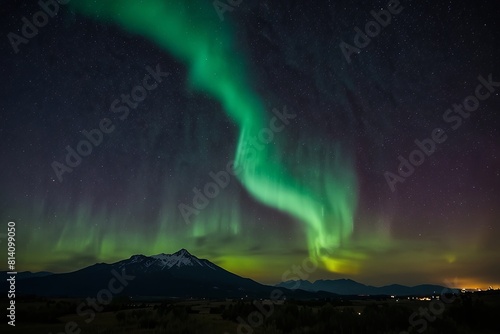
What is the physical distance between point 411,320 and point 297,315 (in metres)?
5.68

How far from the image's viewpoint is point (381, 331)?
1411cm

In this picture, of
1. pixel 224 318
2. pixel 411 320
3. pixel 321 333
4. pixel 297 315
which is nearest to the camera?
pixel 321 333

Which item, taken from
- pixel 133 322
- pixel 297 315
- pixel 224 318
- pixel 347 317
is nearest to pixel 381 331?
pixel 347 317

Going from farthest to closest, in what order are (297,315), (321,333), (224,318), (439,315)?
(224,318)
(297,315)
(439,315)
(321,333)

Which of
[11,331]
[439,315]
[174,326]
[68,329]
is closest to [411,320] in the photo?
[439,315]

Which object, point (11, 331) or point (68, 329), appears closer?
point (11, 331)

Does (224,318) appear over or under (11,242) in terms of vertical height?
under

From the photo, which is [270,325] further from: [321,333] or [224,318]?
[224,318]

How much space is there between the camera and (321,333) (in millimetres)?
14055

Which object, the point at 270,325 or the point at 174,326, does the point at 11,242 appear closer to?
the point at 174,326

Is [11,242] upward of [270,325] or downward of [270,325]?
upward

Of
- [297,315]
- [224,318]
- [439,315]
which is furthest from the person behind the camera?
[224,318]

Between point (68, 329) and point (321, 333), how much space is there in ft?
39.7

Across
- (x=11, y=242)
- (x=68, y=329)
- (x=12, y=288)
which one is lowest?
(x=68, y=329)
